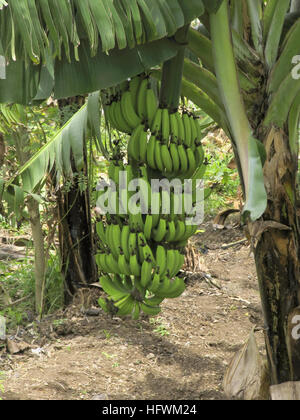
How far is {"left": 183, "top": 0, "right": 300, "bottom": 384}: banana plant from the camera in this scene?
2.40 meters

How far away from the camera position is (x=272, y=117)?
246 cm

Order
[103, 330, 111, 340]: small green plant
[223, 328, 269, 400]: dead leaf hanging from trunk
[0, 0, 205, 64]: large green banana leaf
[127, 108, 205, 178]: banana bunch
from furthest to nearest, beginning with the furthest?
[103, 330, 111, 340]: small green plant → [223, 328, 269, 400]: dead leaf hanging from trunk → [127, 108, 205, 178]: banana bunch → [0, 0, 205, 64]: large green banana leaf

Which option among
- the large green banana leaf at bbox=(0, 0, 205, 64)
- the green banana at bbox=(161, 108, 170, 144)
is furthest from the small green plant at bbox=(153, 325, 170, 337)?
the large green banana leaf at bbox=(0, 0, 205, 64)

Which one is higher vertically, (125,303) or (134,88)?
(134,88)

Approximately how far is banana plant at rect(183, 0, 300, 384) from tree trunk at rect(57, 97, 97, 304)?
1911 millimetres

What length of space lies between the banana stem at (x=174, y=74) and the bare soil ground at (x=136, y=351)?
3.42 ft

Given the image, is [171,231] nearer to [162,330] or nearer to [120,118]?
[120,118]

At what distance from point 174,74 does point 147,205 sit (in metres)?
0.55

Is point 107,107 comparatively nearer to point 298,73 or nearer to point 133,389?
point 298,73

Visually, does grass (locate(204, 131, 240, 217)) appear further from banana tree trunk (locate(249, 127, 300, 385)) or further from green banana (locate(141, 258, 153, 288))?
green banana (locate(141, 258, 153, 288))

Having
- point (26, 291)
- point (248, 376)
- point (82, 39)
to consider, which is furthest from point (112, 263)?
point (26, 291)

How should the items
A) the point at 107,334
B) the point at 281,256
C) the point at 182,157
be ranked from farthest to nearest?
the point at 107,334 → the point at 281,256 → the point at 182,157
